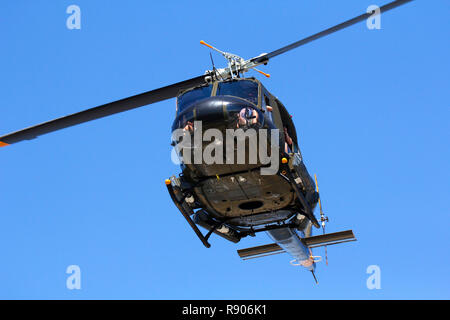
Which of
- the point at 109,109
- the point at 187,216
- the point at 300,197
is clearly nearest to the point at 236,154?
the point at 300,197

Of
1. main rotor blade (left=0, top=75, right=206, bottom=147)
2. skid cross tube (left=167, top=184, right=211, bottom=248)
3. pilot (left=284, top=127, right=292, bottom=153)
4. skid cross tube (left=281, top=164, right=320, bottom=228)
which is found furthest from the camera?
main rotor blade (left=0, top=75, right=206, bottom=147)

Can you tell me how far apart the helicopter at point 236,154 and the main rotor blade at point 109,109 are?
29 millimetres

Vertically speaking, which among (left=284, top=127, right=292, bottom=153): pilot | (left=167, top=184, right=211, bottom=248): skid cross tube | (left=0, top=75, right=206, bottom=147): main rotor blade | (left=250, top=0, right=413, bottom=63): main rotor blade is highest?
(left=250, top=0, right=413, bottom=63): main rotor blade

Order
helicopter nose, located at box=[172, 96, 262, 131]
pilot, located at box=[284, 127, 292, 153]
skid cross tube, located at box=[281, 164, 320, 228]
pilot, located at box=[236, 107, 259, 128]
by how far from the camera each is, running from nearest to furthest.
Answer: helicopter nose, located at box=[172, 96, 262, 131], pilot, located at box=[236, 107, 259, 128], skid cross tube, located at box=[281, 164, 320, 228], pilot, located at box=[284, 127, 292, 153]

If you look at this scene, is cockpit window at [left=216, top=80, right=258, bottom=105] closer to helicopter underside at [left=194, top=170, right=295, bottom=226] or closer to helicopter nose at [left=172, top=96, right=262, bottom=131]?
helicopter nose at [left=172, top=96, right=262, bottom=131]

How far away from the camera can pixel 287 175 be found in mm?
14133

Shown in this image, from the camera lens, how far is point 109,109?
1638 centimetres

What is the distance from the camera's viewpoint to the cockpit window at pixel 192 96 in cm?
1423

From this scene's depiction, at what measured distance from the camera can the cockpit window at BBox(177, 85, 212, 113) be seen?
1423 cm

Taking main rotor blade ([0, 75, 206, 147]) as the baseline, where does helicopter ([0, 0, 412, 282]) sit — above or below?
below

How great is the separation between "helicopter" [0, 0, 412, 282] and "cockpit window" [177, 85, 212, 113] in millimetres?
30

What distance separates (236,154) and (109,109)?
4.86m

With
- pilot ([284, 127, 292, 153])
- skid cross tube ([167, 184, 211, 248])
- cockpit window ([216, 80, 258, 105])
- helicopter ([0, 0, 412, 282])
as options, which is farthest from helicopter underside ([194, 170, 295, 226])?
cockpit window ([216, 80, 258, 105])

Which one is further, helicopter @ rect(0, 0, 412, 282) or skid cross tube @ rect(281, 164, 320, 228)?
skid cross tube @ rect(281, 164, 320, 228)
